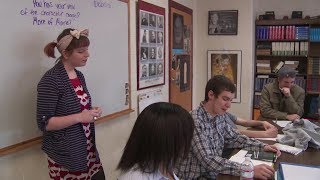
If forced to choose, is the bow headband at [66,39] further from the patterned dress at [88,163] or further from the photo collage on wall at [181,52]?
the photo collage on wall at [181,52]

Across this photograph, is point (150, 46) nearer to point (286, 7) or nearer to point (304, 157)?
point (304, 157)

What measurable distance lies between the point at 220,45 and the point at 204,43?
24 cm

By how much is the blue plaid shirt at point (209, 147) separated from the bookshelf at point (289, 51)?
3.12 metres

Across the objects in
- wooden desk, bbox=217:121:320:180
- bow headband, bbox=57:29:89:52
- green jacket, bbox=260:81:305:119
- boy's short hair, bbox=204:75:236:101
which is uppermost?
bow headband, bbox=57:29:89:52

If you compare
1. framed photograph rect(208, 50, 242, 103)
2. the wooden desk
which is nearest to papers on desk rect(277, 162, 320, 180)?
the wooden desk

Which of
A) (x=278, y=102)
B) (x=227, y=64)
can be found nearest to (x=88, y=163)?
(x=278, y=102)

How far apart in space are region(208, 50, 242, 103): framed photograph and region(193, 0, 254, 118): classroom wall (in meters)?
0.06

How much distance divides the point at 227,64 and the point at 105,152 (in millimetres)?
2847

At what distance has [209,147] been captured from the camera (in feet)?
6.26

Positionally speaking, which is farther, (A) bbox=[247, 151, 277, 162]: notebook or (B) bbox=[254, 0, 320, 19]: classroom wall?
(B) bbox=[254, 0, 320, 19]: classroom wall

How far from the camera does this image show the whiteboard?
1.67 meters

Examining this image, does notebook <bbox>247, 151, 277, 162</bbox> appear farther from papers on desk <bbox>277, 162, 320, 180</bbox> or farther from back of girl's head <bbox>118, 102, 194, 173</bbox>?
back of girl's head <bbox>118, 102, 194, 173</bbox>

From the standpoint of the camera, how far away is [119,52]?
2.72 meters

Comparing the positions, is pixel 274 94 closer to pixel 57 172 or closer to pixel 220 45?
pixel 220 45
